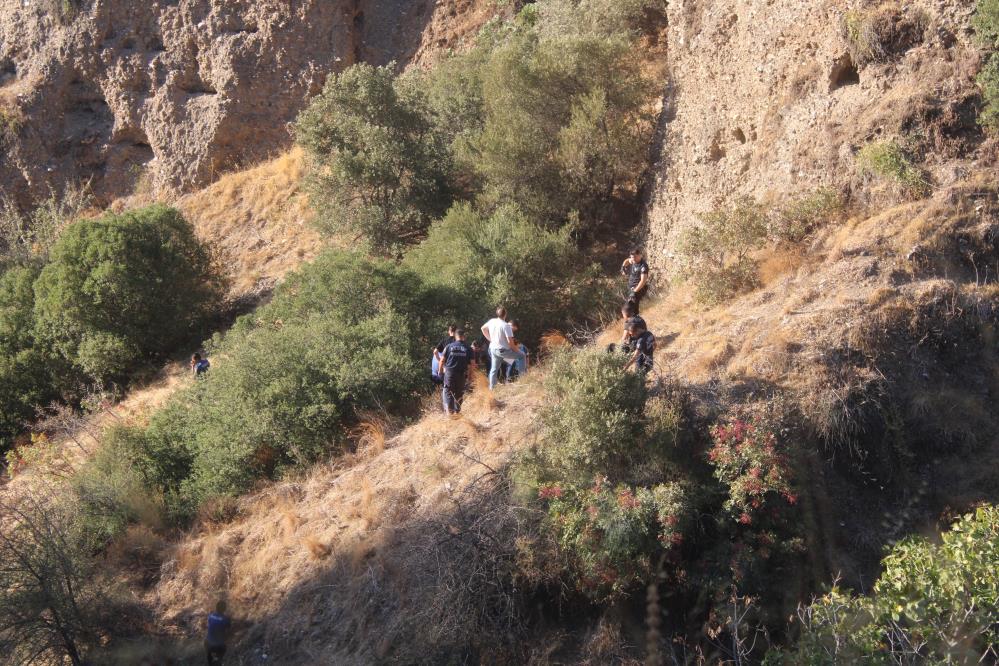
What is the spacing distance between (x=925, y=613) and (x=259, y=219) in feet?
60.1

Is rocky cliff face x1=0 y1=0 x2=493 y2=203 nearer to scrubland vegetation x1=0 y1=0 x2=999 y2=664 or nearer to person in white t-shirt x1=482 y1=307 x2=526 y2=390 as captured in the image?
scrubland vegetation x1=0 y1=0 x2=999 y2=664

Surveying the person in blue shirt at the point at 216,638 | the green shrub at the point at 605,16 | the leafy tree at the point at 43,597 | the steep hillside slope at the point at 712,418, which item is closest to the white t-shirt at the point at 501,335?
the steep hillside slope at the point at 712,418

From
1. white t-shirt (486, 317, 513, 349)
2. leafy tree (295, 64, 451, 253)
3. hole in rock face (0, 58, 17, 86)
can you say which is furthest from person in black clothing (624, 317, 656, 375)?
hole in rock face (0, 58, 17, 86)

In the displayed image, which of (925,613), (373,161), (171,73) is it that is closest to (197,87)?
(171,73)

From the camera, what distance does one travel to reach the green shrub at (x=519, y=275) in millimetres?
12258

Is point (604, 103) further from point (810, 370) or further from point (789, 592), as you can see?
point (789, 592)

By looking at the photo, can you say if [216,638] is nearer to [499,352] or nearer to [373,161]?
[499,352]

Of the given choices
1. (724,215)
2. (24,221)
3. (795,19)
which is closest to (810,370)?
(724,215)

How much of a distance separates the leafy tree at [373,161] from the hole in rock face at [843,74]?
310 inches

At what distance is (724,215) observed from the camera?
10242 mm

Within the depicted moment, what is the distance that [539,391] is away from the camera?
914 centimetres

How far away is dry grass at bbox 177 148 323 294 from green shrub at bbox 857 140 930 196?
40.3 feet

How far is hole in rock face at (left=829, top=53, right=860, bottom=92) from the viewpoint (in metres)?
10.3

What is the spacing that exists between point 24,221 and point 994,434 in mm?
23824
